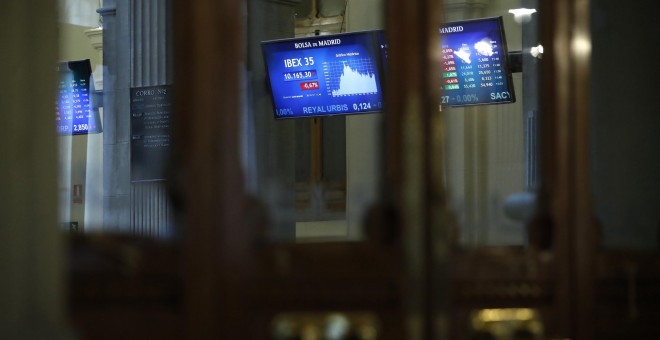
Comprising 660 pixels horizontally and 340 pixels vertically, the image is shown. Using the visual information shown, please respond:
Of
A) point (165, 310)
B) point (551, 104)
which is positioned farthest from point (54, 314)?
point (551, 104)

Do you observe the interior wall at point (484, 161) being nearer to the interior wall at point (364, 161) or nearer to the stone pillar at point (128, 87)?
the interior wall at point (364, 161)

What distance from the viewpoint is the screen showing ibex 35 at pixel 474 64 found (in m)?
3.16

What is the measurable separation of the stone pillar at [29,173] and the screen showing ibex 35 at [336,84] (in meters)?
0.45

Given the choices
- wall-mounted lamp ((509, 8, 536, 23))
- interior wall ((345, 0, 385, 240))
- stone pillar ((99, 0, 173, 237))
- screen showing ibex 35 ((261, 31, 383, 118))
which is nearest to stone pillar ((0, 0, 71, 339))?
stone pillar ((99, 0, 173, 237))

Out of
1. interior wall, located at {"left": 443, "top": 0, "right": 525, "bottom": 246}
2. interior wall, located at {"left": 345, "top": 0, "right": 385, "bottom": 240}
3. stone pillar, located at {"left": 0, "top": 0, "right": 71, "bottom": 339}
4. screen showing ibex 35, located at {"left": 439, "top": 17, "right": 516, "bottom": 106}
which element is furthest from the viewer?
screen showing ibex 35, located at {"left": 439, "top": 17, "right": 516, "bottom": 106}

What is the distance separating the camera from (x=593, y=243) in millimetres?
3289

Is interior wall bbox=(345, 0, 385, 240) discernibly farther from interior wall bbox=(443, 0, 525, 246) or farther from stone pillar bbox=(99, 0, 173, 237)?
stone pillar bbox=(99, 0, 173, 237)

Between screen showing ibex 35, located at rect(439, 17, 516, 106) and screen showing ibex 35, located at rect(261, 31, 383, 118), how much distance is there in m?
0.15

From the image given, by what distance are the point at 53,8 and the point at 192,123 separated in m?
0.37

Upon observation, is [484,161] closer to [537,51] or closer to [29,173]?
[537,51]

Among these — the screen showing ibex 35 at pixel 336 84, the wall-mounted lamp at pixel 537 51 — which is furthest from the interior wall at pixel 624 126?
the screen showing ibex 35 at pixel 336 84

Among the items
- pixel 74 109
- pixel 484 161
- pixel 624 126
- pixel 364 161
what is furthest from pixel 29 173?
pixel 624 126

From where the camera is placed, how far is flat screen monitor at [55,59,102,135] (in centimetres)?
289

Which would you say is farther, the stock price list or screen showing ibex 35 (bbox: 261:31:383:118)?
screen showing ibex 35 (bbox: 261:31:383:118)
